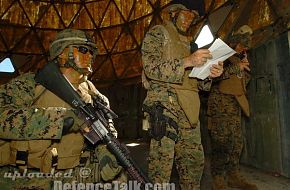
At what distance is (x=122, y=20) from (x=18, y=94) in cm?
899

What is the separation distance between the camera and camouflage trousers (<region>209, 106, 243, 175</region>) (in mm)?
3115

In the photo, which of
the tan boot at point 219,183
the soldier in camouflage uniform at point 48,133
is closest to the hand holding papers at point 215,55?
the soldier in camouflage uniform at point 48,133

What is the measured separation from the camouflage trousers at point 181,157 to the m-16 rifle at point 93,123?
0.99 feet

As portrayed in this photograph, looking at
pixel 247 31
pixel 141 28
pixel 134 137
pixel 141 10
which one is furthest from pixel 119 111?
pixel 247 31

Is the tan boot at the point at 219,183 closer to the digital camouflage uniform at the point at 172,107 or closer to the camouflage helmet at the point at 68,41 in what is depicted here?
the digital camouflage uniform at the point at 172,107

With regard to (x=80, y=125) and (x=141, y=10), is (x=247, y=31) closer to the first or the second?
(x=80, y=125)

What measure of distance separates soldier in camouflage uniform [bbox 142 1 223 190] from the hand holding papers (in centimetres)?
9

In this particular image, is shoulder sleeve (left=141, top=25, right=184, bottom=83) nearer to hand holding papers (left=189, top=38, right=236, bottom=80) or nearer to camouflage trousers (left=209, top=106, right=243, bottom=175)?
hand holding papers (left=189, top=38, right=236, bottom=80)

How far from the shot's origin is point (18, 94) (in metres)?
1.95

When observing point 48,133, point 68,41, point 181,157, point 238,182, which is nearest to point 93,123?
point 48,133

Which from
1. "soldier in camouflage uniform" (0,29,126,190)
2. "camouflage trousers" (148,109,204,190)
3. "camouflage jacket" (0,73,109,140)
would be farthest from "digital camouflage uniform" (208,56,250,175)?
"camouflage jacket" (0,73,109,140)

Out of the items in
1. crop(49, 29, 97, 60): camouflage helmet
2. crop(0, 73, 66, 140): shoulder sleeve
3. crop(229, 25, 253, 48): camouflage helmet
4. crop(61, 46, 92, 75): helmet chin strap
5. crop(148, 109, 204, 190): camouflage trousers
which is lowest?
crop(148, 109, 204, 190): camouflage trousers

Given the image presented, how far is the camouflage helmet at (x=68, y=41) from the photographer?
7.15 feet

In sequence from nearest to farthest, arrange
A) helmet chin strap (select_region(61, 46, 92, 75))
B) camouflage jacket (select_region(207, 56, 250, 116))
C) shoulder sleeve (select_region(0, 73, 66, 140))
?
shoulder sleeve (select_region(0, 73, 66, 140)) → helmet chin strap (select_region(61, 46, 92, 75)) → camouflage jacket (select_region(207, 56, 250, 116))
